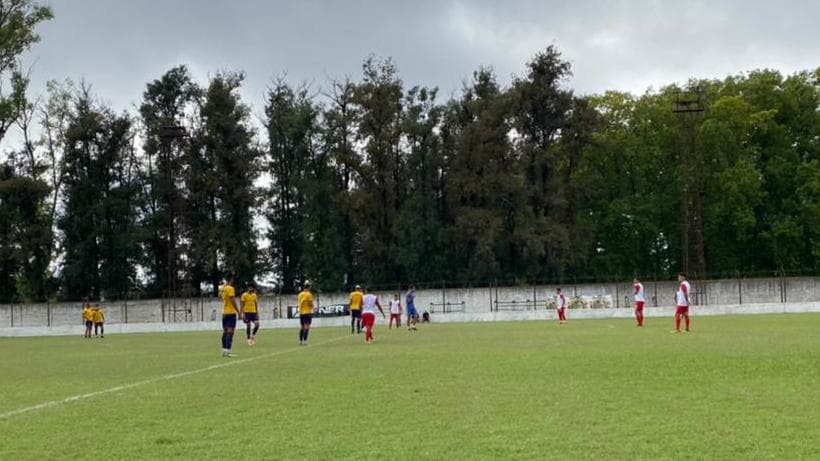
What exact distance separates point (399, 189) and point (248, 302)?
48296 mm

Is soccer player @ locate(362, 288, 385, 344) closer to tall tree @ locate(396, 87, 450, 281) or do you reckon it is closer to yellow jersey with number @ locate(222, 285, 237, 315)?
yellow jersey with number @ locate(222, 285, 237, 315)

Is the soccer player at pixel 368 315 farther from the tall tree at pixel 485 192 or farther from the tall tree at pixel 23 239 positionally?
the tall tree at pixel 23 239

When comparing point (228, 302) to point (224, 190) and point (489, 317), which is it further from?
point (224, 190)

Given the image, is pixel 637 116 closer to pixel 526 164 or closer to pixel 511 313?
pixel 526 164

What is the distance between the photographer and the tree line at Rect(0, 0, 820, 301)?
73.8m

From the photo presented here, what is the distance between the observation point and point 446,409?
11.8m

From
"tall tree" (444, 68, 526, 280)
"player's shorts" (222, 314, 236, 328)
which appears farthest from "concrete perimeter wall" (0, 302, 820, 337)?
"player's shorts" (222, 314, 236, 328)

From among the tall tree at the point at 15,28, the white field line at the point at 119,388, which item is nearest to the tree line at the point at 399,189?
the tall tree at the point at 15,28

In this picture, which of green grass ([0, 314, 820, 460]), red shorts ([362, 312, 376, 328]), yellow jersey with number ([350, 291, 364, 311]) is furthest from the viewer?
yellow jersey with number ([350, 291, 364, 311])

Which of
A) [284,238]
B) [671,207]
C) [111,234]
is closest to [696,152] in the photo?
[671,207]

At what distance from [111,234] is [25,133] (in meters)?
10.9

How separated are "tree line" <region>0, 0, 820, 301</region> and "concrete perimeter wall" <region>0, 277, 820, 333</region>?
10.1ft

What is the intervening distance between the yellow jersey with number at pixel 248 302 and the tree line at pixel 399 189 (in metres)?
41.7

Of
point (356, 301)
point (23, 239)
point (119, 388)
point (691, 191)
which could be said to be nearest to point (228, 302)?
point (119, 388)
